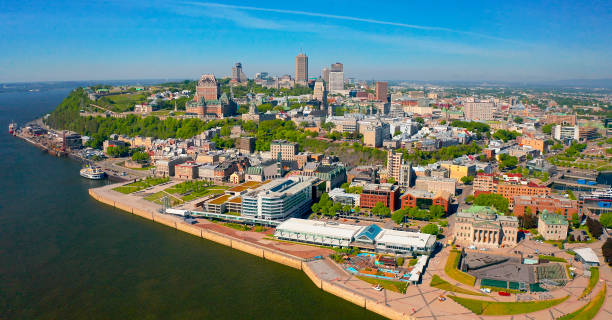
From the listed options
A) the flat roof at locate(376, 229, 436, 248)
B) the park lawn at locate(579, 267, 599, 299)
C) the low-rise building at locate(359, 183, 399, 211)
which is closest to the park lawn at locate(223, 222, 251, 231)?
the flat roof at locate(376, 229, 436, 248)

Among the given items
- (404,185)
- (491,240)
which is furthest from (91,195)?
(491,240)

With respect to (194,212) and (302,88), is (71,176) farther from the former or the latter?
(302,88)

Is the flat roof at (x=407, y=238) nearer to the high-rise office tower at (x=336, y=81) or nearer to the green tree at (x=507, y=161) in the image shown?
the green tree at (x=507, y=161)

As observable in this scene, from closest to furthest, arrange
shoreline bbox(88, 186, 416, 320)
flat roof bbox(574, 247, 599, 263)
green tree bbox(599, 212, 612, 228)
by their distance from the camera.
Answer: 1. shoreline bbox(88, 186, 416, 320)
2. flat roof bbox(574, 247, 599, 263)
3. green tree bbox(599, 212, 612, 228)

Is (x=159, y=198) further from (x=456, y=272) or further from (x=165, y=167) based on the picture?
(x=456, y=272)

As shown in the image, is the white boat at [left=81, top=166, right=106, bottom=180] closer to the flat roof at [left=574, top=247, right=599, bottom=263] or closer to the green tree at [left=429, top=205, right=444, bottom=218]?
the green tree at [left=429, top=205, right=444, bottom=218]

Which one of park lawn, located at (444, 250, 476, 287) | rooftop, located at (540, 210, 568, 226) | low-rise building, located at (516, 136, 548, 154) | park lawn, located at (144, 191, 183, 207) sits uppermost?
low-rise building, located at (516, 136, 548, 154)

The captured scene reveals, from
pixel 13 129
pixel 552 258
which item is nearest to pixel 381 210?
pixel 552 258
